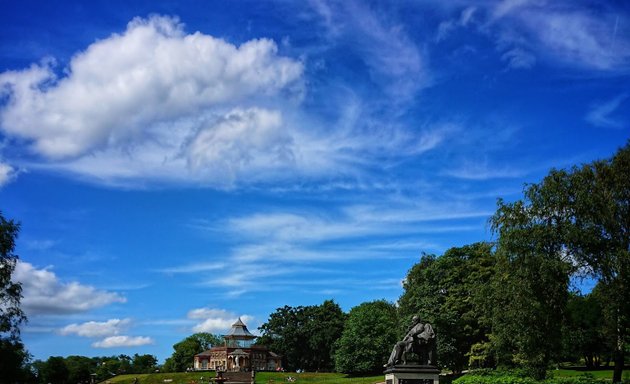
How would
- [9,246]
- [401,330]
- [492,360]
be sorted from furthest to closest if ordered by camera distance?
[401,330]
[492,360]
[9,246]

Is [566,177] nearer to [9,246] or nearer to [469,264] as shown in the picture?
[469,264]

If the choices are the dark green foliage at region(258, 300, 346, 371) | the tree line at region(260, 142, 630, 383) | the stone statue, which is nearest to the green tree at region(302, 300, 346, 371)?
the dark green foliage at region(258, 300, 346, 371)

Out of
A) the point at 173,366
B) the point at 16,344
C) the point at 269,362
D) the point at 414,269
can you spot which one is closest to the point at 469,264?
the point at 414,269

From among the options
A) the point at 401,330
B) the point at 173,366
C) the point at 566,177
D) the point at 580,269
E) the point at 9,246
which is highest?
the point at 566,177

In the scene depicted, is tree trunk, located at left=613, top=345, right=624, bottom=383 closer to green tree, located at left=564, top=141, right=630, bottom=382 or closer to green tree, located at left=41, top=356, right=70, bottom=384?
green tree, located at left=564, top=141, right=630, bottom=382

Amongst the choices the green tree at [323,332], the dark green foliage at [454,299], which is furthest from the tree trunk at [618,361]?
the green tree at [323,332]

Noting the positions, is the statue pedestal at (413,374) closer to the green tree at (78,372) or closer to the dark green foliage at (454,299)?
the dark green foliage at (454,299)

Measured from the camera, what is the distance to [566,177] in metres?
37.0

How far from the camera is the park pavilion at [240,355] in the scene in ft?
372

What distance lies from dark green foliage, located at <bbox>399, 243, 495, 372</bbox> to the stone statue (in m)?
27.8

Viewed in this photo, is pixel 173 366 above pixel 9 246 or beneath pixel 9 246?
beneath

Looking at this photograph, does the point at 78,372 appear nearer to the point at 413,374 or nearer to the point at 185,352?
the point at 185,352

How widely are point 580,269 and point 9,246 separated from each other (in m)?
34.5

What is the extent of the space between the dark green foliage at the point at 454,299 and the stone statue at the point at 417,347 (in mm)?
27804
